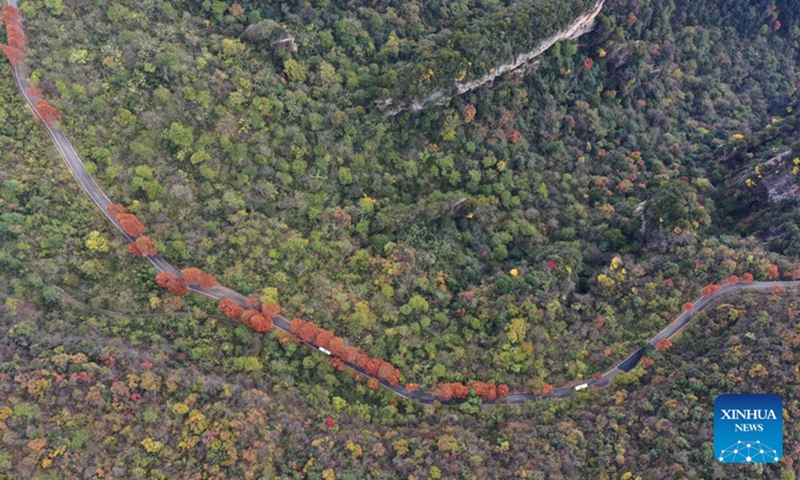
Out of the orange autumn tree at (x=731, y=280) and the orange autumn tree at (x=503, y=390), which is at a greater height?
the orange autumn tree at (x=731, y=280)

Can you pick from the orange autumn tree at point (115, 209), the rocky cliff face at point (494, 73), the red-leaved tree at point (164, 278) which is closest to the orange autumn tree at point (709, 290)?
the rocky cliff face at point (494, 73)

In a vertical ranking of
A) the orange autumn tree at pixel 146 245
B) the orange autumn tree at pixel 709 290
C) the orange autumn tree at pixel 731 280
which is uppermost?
the orange autumn tree at pixel 731 280

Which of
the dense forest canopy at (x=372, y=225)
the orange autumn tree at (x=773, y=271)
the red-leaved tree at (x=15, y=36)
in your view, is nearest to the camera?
the dense forest canopy at (x=372, y=225)

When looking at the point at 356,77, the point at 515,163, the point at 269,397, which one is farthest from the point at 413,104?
the point at 269,397

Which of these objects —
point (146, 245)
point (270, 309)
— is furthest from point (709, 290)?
point (146, 245)

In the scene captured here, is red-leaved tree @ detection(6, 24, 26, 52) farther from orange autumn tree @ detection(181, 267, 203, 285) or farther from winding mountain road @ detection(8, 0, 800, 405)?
orange autumn tree @ detection(181, 267, 203, 285)

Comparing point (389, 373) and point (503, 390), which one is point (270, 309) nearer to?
point (389, 373)

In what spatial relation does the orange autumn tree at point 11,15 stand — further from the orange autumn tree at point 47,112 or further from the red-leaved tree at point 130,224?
the red-leaved tree at point 130,224

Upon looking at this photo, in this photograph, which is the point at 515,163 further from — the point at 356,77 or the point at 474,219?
the point at 356,77
